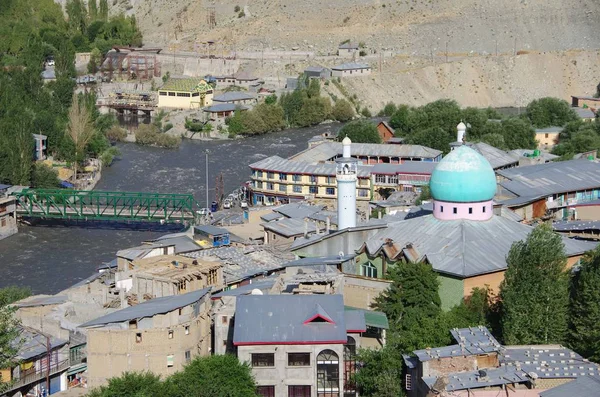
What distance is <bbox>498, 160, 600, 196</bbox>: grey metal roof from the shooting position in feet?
162

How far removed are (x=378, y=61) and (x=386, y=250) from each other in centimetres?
7149

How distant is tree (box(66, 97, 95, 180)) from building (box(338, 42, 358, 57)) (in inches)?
1421

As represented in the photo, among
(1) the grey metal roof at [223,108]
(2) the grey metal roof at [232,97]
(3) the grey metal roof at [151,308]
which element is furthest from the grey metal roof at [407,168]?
(2) the grey metal roof at [232,97]

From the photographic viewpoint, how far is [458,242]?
120 feet

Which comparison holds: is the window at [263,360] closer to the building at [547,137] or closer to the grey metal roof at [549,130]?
the building at [547,137]

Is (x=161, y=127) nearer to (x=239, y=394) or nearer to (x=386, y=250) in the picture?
(x=386, y=250)

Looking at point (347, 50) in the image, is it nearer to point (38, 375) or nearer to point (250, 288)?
point (250, 288)

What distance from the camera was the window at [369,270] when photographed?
37594mm

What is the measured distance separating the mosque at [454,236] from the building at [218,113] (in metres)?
49.4

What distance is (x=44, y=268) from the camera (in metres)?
50.8

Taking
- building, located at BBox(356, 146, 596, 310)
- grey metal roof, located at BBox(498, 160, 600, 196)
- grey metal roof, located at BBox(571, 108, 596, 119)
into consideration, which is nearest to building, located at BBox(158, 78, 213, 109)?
grey metal roof, located at BBox(571, 108, 596, 119)

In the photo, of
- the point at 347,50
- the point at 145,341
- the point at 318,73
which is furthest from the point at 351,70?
the point at 145,341

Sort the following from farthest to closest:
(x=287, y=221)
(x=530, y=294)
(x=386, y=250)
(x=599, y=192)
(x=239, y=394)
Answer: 1. (x=599, y=192)
2. (x=287, y=221)
3. (x=386, y=250)
4. (x=530, y=294)
5. (x=239, y=394)

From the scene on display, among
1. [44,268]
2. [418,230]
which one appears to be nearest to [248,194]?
[44,268]
